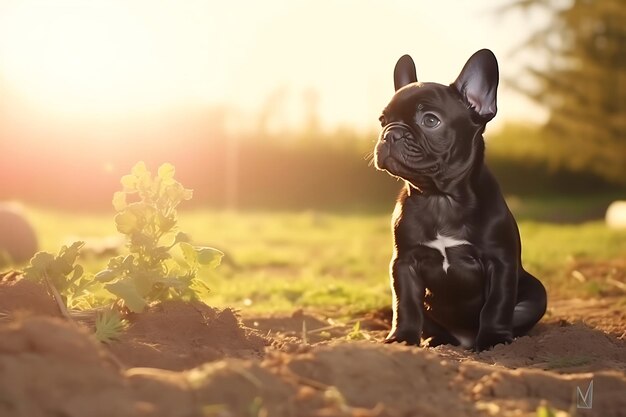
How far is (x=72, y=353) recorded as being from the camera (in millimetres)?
2771

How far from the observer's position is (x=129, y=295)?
4098 millimetres

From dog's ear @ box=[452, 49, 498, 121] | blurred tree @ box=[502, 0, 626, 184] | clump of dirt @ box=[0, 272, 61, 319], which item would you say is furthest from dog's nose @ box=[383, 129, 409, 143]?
blurred tree @ box=[502, 0, 626, 184]

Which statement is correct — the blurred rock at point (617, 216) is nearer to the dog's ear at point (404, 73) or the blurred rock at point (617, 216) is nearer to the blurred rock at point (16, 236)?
the blurred rock at point (16, 236)

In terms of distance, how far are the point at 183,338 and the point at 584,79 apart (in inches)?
857

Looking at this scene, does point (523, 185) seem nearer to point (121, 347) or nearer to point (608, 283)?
point (608, 283)

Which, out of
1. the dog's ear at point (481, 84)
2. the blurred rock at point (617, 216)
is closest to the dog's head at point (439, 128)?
the dog's ear at point (481, 84)

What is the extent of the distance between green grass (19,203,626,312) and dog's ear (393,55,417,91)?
166 cm

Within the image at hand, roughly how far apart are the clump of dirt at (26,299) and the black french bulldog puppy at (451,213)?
5.99 feet

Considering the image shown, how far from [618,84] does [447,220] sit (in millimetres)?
20447

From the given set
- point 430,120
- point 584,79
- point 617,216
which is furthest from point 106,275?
point 584,79

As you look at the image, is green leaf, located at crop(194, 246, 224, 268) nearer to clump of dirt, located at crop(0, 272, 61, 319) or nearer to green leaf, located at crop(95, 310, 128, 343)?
green leaf, located at crop(95, 310, 128, 343)

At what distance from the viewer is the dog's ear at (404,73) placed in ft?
17.2

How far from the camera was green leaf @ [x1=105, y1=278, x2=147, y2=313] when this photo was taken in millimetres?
4090

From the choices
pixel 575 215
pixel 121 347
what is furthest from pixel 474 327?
pixel 575 215
